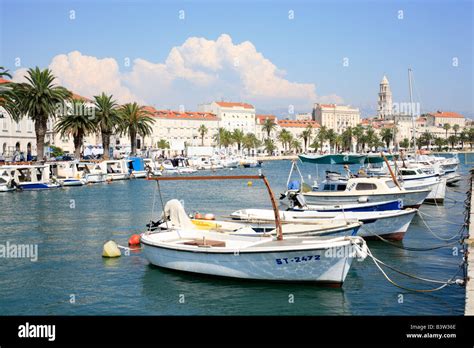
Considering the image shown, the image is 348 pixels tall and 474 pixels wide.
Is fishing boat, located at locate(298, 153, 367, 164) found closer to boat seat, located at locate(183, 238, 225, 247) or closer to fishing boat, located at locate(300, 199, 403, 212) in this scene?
fishing boat, located at locate(300, 199, 403, 212)

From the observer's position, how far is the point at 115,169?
3418 inches

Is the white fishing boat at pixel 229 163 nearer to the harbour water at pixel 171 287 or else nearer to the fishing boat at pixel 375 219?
the harbour water at pixel 171 287

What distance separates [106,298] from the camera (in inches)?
765

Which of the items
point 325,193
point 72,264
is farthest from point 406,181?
point 72,264

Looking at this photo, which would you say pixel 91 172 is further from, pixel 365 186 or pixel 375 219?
pixel 375 219

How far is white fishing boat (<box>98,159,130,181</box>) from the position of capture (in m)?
82.2

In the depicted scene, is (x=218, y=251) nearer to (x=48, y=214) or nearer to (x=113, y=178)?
(x=48, y=214)

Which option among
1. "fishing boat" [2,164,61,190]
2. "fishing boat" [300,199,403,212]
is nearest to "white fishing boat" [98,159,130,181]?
"fishing boat" [2,164,61,190]

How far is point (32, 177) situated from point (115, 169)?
20.3 meters

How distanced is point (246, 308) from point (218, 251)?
2781mm

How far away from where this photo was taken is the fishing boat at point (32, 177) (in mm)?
64800

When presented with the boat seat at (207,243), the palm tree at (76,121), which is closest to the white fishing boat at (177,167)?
the palm tree at (76,121)

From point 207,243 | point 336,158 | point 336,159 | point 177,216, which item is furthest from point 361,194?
point 207,243

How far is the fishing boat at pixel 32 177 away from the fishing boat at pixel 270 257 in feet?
154
